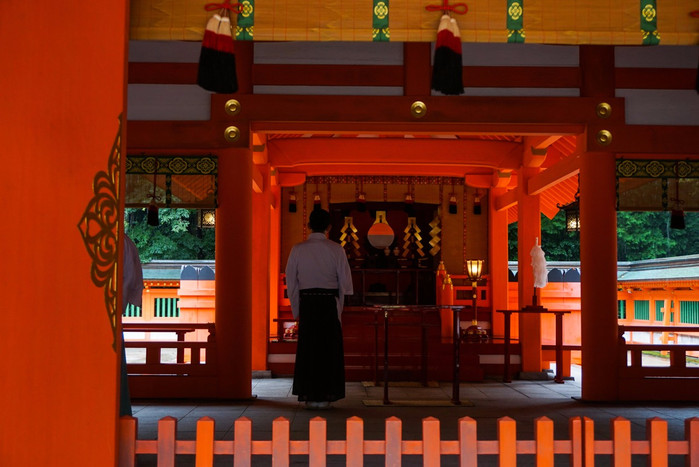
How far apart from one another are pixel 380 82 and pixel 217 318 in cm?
255

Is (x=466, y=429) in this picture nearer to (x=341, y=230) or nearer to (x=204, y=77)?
(x=204, y=77)

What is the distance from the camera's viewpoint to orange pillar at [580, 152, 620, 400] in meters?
6.79

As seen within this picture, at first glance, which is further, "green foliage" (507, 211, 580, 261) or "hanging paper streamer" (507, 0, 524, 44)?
"green foliage" (507, 211, 580, 261)

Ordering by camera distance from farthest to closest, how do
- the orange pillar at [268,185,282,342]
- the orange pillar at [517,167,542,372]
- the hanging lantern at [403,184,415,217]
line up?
the hanging lantern at [403,184,415,217], the orange pillar at [268,185,282,342], the orange pillar at [517,167,542,372]

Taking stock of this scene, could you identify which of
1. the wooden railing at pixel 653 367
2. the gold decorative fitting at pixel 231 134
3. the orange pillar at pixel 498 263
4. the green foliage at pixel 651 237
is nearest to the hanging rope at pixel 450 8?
the gold decorative fitting at pixel 231 134

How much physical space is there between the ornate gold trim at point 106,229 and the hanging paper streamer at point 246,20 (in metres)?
0.79

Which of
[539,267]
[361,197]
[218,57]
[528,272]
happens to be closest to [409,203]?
[361,197]

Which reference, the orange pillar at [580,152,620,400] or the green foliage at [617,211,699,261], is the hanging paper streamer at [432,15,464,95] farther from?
the green foliage at [617,211,699,261]

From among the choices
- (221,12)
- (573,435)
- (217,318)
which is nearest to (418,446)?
(573,435)

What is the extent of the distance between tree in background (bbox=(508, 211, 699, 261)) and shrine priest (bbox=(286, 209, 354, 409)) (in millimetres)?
15418

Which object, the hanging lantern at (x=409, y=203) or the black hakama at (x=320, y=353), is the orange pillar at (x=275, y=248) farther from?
the black hakama at (x=320, y=353)

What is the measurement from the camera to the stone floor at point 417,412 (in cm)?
490

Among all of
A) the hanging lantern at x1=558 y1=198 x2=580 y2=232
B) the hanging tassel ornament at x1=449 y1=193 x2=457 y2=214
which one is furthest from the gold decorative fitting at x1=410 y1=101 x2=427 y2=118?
the hanging tassel ornament at x1=449 y1=193 x2=457 y2=214

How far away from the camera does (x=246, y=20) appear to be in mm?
3025
